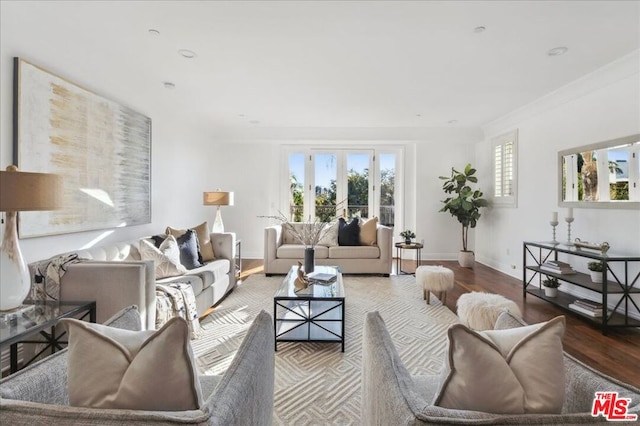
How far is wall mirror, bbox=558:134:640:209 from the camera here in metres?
3.10

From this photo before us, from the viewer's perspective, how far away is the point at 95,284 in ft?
7.39

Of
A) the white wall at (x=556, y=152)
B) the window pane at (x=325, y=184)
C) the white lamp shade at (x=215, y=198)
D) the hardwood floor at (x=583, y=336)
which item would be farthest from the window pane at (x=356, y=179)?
the white lamp shade at (x=215, y=198)

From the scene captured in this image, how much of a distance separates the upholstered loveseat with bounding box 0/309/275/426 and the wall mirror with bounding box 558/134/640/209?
3770 millimetres

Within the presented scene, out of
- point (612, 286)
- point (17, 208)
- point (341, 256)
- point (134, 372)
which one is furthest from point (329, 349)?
point (612, 286)

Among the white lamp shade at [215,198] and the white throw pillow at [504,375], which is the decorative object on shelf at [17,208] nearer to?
the white throw pillow at [504,375]

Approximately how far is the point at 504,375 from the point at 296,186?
5886mm

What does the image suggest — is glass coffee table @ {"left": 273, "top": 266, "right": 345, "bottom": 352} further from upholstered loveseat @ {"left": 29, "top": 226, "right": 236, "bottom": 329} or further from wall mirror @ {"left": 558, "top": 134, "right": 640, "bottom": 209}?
wall mirror @ {"left": 558, "top": 134, "right": 640, "bottom": 209}

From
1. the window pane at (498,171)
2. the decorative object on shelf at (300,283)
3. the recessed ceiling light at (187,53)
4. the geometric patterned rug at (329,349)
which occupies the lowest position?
the geometric patterned rug at (329,349)

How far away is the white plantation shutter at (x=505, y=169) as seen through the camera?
5.05m

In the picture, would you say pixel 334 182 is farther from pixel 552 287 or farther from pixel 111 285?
pixel 111 285

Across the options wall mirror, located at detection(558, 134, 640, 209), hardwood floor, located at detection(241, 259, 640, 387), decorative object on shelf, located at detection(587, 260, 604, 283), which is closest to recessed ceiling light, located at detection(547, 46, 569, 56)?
wall mirror, located at detection(558, 134, 640, 209)

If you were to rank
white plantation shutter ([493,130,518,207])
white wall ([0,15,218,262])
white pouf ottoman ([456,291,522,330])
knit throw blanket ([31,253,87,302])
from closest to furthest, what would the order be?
knit throw blanket ([31,253,87,302])
white wall ([0,15,218,262])
white pouf ottoman ([456,291,522,330])
white plantation shutter ([493,130,518,207])

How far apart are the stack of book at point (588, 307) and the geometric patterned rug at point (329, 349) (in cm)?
118

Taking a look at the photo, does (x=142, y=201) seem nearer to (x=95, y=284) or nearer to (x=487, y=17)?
(x=95, y=284)
